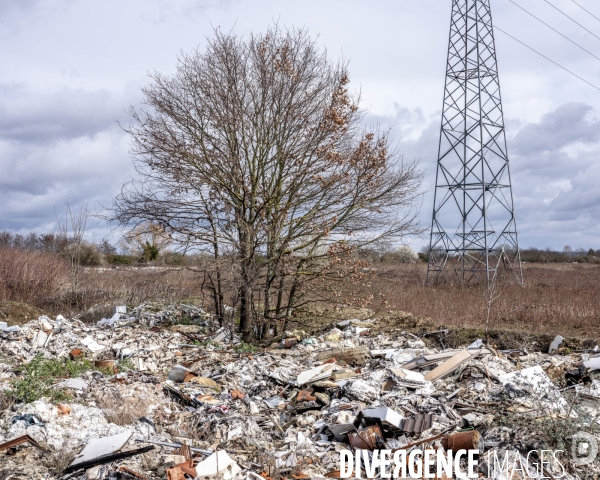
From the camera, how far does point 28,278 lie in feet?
58.4

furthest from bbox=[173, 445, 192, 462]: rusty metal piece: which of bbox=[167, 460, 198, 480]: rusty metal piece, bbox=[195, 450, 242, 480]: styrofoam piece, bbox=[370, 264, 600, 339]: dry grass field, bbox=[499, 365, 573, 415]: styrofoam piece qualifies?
bbox=[370, 264, 600, 339]: dry grass field

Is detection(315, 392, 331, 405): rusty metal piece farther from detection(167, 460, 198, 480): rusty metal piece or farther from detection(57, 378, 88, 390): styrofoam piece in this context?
detection(57, 378, 88, 390): styrofoam piece

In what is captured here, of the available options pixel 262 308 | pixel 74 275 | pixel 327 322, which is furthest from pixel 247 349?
pixel 74 275

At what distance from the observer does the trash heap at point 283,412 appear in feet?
16.3

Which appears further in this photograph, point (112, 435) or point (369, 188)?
point (369, 188)

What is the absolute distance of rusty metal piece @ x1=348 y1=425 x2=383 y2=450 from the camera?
5.34 meters

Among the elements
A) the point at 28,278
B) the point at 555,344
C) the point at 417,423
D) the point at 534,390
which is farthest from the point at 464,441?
the point at 28,278

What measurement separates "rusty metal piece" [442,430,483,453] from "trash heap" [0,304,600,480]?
1cm

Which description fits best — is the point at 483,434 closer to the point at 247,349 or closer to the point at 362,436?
the point at 362,436

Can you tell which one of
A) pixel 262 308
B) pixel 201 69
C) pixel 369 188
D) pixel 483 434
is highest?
pixel 201 69

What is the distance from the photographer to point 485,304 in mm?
15625

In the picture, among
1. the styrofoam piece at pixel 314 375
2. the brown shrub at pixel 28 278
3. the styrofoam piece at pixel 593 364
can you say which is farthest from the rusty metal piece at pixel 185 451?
the brown shrub at pixel 28 278

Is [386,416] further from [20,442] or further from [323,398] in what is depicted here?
[20,442]

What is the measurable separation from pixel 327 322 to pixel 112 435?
28.1ft
